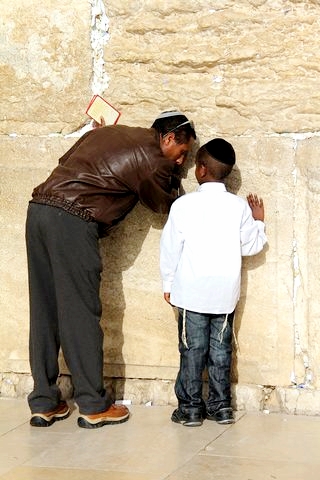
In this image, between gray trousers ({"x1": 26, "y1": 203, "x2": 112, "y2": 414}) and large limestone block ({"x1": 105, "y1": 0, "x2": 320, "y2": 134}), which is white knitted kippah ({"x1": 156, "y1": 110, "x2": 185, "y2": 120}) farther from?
gray trousers ({"x1": 26, "y1": 203, "x2": 112, "y2": 414})

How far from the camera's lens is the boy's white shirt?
5.16 m

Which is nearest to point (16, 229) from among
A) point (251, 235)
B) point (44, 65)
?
point (44, 65)

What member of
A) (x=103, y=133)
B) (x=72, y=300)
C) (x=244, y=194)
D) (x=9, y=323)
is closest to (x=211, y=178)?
(x=244, y=194)

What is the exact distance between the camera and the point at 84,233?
5188mm

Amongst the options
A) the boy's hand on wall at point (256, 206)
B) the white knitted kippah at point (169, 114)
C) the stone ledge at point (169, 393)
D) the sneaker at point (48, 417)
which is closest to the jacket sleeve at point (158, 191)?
the white knitted kippah at point (169, 114)

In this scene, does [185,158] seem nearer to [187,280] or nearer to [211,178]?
[211,178]

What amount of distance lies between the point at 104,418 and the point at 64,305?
63 centimetres

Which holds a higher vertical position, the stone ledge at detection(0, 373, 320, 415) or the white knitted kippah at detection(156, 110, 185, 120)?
the white knitted kippah at detection(156, 110, 185, 120)

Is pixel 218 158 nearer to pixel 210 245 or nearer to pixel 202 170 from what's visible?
pixel 202 170

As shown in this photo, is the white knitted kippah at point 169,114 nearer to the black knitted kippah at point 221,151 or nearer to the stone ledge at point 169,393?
the black knitted kippah at point 221,151

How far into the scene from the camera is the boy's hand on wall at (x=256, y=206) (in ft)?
17.6

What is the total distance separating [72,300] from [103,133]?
0.89 meters

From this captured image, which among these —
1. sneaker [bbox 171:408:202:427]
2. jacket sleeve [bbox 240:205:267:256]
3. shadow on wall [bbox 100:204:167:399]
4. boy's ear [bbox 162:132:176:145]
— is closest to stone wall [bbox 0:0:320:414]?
shadow on wall [bbox 100:204:167:399]

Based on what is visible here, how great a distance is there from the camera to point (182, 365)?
5.31 m
